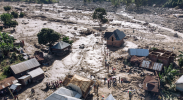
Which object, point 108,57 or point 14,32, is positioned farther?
point 14,32

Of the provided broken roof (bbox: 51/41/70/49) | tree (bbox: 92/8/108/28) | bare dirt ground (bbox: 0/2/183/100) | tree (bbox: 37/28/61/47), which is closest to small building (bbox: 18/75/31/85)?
bare dirt ground (bbox: 0/2/183/100)

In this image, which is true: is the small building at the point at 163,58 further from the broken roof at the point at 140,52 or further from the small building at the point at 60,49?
the small building at the point at 60,49

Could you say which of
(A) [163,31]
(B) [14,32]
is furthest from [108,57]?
(B) [14,32]

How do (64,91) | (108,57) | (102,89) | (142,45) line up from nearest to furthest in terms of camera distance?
(64,91) < (102,89) < (108,57) < (142,45)

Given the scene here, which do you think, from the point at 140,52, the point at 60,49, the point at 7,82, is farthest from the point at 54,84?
the point at 140,52

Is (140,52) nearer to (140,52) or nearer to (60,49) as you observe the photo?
(140,52)

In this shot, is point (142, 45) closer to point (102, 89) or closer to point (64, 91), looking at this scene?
point (102, 89)

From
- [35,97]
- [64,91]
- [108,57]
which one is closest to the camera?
[64,91]

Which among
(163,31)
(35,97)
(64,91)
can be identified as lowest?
(35,97)
